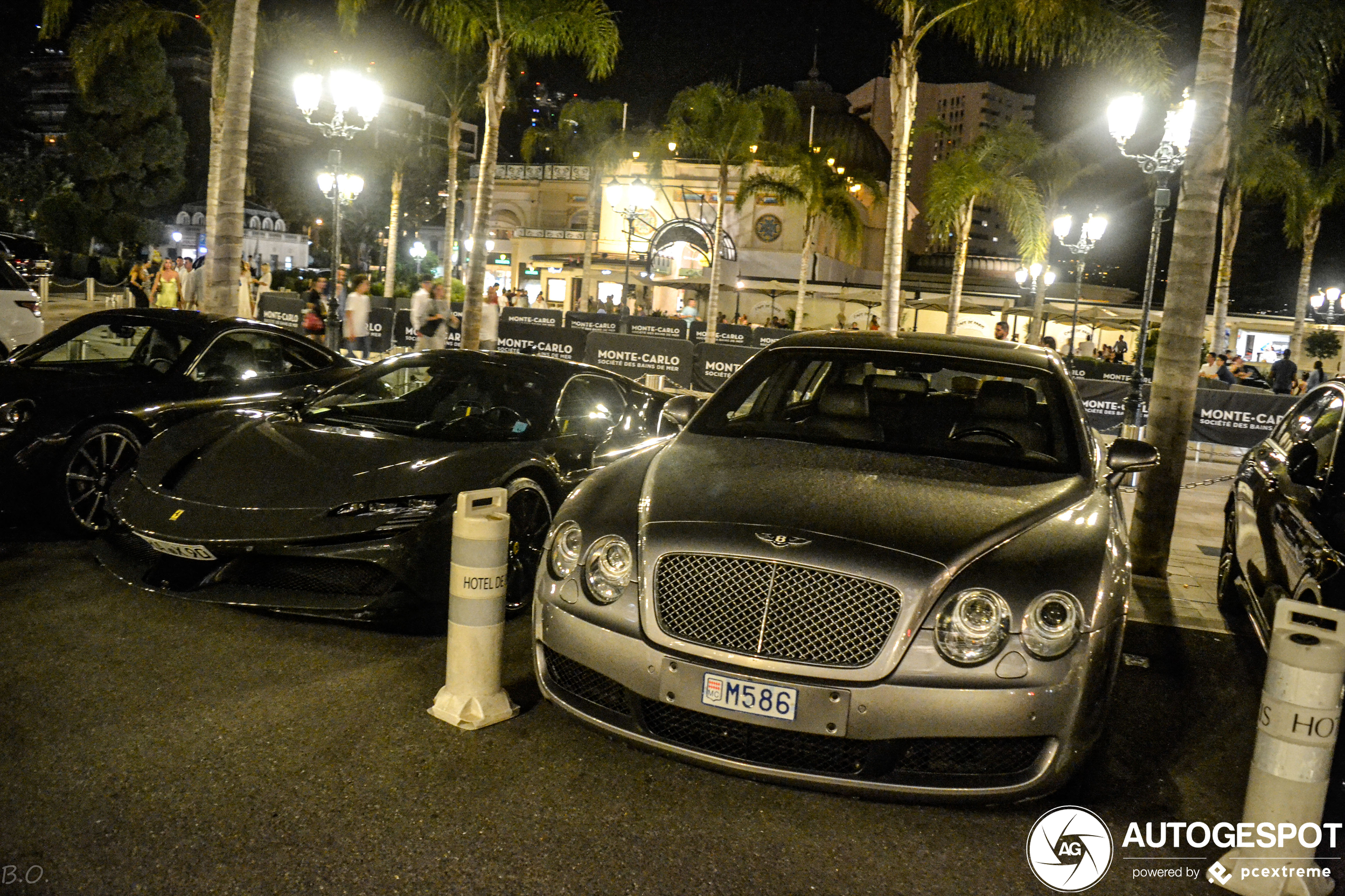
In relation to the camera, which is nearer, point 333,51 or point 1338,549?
point 1338,549

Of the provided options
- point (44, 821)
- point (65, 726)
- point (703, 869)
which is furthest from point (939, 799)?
point (65, 726)

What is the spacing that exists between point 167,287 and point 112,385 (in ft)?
41.7

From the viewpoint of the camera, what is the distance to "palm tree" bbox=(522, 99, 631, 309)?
3991cm

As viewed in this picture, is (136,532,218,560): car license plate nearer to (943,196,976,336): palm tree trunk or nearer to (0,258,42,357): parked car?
(0,258,42,357): parked car

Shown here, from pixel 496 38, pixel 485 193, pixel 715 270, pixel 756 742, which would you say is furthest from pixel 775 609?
pixel 715 270

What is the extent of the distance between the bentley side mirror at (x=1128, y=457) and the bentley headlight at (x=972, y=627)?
5.30 ft

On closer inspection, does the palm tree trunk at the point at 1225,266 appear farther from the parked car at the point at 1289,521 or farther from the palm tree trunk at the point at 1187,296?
the parked car at the point at 1289,521

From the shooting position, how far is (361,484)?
4.99 metres

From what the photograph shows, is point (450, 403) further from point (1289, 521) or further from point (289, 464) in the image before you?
point (1289, 521)

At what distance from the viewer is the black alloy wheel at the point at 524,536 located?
5434mm

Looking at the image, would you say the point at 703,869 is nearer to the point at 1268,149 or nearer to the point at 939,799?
the point at 939,799

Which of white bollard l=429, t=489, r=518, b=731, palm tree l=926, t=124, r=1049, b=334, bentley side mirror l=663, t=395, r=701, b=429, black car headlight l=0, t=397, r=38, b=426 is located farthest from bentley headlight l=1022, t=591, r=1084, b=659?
palm tree l=926, t=124, r=1049, b=334

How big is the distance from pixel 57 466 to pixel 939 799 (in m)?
5.52

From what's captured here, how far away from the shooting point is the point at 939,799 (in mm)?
3217
